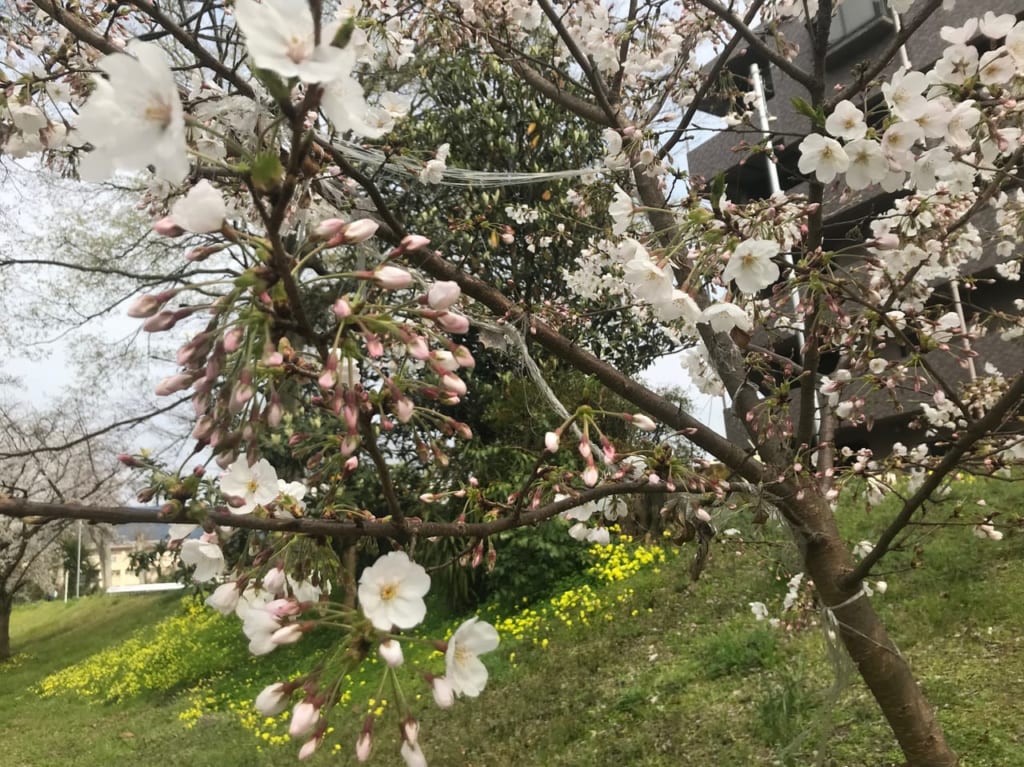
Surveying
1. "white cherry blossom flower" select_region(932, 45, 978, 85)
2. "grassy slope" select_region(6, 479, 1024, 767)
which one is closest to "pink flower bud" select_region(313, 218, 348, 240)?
"white cherry blossom flower" select_region(932, 45, 978, 85)

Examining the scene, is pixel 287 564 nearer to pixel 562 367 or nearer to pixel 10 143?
pixel 10 143

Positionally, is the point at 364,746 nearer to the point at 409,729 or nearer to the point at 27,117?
the point at 409,729

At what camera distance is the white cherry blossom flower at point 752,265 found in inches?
57.2

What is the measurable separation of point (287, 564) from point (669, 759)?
116 inches

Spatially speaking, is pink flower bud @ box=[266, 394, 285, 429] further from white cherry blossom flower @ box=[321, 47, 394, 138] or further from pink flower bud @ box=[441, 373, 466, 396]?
white cherry blossom flower @ box=[321, 47, 394, 138]

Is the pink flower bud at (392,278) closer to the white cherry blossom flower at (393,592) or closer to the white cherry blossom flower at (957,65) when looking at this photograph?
the white cherry blossom flower at (393,592)

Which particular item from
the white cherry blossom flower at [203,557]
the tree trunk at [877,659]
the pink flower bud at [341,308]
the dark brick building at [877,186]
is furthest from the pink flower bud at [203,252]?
the dark brick building at [877,186]

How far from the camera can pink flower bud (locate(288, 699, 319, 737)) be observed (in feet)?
2.70

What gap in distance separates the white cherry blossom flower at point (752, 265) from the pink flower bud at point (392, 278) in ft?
2.97

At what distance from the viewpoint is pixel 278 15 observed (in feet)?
2.22

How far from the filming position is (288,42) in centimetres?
67

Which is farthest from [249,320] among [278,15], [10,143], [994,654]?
[994,654]

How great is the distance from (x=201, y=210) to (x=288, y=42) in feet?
0.64

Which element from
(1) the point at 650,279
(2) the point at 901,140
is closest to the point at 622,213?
(1) the point at 650,279
